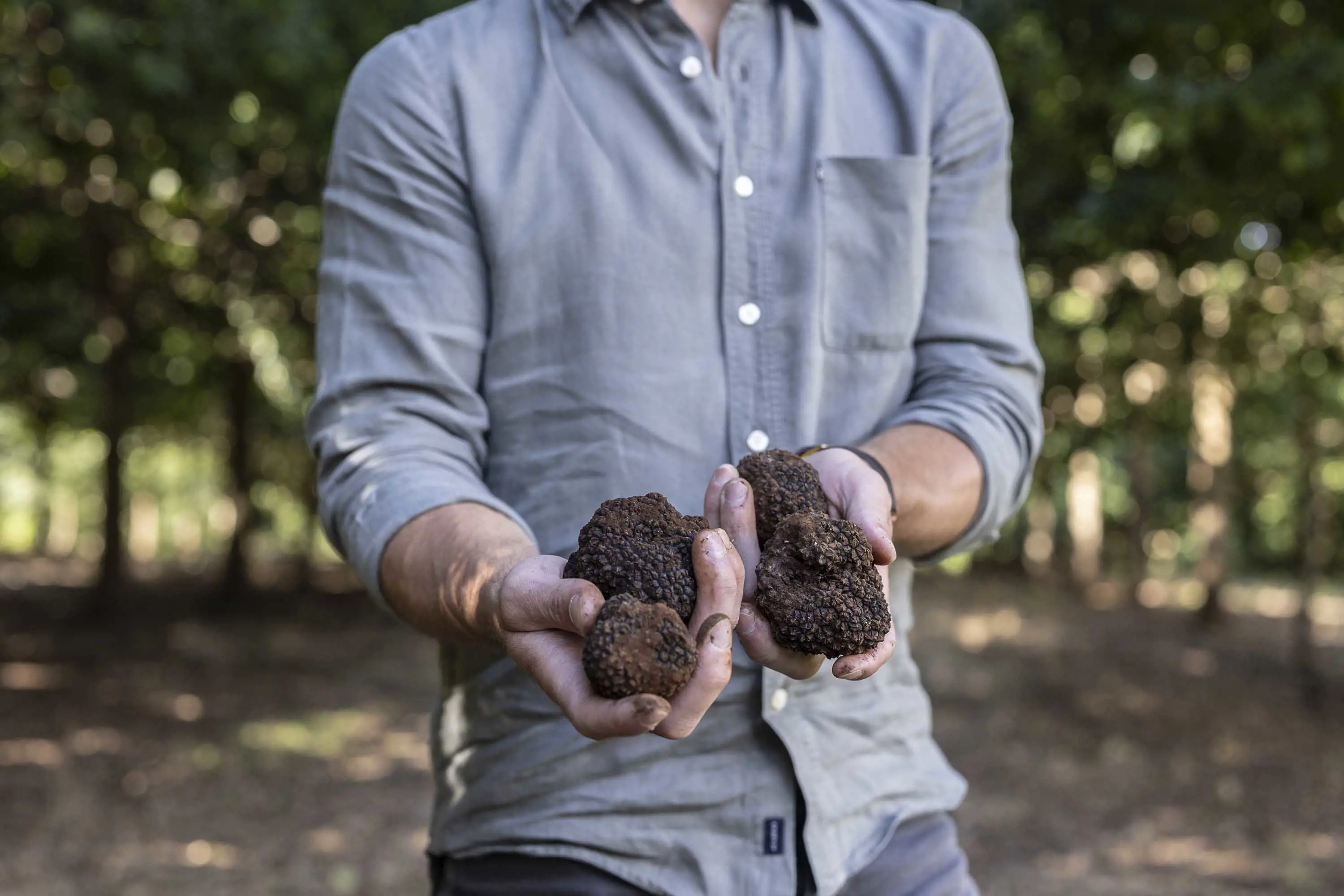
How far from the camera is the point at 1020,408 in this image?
2.22m

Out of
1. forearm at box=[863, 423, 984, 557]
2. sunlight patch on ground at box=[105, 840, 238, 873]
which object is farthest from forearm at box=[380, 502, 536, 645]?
sunlight patch on ground at box=[105, 840, 238, 873]

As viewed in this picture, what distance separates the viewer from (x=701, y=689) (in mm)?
1551

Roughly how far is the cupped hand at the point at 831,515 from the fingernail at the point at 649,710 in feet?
0.95

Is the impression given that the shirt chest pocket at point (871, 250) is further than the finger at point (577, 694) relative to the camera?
Yes

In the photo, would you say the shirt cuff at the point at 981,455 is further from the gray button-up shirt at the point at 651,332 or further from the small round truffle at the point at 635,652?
the small round truffle at the point at 635,652

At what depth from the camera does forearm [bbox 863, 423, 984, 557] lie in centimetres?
200

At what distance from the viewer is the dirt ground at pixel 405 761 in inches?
284

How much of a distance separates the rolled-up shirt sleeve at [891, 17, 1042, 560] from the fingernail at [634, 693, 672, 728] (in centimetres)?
84

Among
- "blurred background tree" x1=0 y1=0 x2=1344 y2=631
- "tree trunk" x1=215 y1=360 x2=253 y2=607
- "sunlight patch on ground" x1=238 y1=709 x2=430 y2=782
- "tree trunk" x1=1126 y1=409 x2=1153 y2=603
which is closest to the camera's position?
"blurred background tree" x1=0 y1=0 x2=1344 y2=631

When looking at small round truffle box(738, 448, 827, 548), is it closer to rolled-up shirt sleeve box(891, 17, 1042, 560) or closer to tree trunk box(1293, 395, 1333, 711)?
rolled-up shirt sleeve box(891, 17, 1042, 560)

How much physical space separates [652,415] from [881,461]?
368 millimetres

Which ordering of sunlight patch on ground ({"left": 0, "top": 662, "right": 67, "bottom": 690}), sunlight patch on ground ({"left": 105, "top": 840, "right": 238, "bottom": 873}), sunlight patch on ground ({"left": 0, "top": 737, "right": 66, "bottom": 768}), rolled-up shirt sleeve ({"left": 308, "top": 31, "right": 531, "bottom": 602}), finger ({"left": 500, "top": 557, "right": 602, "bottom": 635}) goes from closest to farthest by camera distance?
finger ({"left": 500, "top": 557, "right": 602, "bottom": 635}) → rolled-up shirt sleeve ({"left": 308, "top": 31, "right": 531, "bottom": 602}) → sunlight patch on ground ({"left": 105, "top": 840, "right": 238, "bottom": 873}) → sunlight patch on ground ({"left": 0, "top": 737, "right": 66, "bottom": 768}) → sunlight patch on ground ({"left": 0, "top": 662, "right": 67, "bottom": 690})

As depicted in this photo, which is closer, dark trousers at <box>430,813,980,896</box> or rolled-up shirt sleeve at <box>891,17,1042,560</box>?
dark trousers at <box>430,813,980,896</box>

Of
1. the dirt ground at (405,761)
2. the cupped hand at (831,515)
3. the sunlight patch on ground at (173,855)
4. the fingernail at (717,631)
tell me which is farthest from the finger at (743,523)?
the sunlight patch on ground at (173,855)
